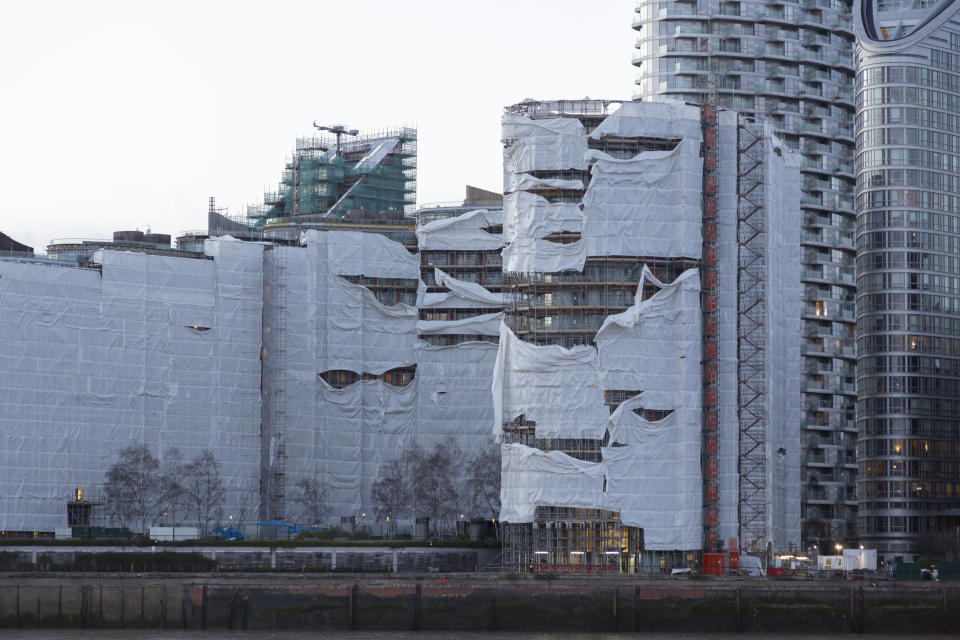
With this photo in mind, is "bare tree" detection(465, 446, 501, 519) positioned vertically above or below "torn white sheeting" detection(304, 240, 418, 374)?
below

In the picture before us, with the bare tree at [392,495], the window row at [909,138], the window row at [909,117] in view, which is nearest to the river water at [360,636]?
the bare tree at [392,495]

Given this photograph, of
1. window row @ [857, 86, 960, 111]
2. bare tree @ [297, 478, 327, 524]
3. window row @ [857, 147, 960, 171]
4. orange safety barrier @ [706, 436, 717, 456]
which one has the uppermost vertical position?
window row @ [857, 86, 960, 111]

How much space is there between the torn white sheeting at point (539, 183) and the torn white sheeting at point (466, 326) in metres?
36.2

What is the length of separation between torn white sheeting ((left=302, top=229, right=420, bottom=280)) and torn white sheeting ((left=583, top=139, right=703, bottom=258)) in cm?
4496

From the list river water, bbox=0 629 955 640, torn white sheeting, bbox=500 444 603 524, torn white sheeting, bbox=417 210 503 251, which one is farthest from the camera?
torn white sheeting, bbox=417 210 503 251

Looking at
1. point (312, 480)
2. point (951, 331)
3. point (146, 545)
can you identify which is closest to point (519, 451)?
point (146, 545)

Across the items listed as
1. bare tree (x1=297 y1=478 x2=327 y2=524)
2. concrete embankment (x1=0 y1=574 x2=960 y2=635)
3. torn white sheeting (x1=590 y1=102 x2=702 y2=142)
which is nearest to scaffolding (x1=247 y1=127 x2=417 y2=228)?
bare tree (x1=297 y1=478 x2=327 y2=524)

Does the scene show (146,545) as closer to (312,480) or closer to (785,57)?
(312,480)

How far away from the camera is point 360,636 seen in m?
93.2

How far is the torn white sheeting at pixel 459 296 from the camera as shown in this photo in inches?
6634

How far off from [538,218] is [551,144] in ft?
17.9

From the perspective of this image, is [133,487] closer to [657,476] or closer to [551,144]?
[551,144]

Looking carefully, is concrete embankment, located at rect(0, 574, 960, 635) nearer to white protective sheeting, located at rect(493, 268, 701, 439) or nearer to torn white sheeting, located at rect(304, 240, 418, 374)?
white protective sheeting, located at rect(493, 268, 701, 439)

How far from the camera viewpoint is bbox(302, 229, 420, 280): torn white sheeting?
169875 millimetres
